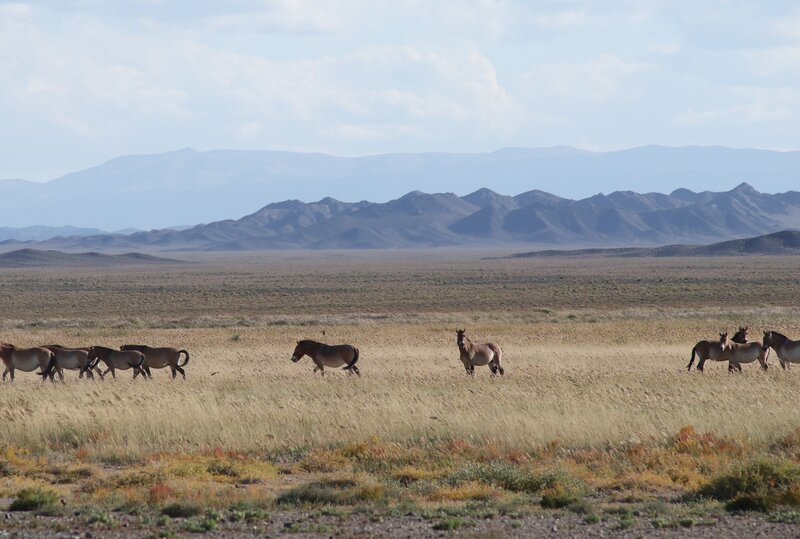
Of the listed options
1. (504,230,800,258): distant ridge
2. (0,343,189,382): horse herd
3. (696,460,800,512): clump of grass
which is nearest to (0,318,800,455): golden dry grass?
(0,343,189,382): horse herd

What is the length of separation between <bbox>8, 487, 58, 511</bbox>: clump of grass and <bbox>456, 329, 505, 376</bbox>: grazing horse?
461 inches

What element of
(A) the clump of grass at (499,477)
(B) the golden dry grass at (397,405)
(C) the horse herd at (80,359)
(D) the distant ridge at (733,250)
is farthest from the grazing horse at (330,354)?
(D) the distant ridge at (733,250)

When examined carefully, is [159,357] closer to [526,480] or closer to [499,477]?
[499,477]

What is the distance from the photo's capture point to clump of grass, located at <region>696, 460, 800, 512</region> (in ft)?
33.8

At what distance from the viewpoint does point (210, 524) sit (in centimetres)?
966

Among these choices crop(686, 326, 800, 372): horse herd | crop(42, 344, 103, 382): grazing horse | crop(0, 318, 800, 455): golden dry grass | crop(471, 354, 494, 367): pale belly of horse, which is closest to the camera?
crop(0, 318, 800, 455): golden dry grass

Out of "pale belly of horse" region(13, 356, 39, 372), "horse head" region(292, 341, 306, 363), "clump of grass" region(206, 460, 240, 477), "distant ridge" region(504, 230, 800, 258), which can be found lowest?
"clump of grass" region(206, 460, 240, 477)

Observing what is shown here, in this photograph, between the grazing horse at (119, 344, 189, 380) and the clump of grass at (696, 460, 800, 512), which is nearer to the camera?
the clump of grass at (696, 460, 800, 512)

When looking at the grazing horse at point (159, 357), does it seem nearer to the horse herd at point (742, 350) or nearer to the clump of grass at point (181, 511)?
the horse herd at point (742, 350)

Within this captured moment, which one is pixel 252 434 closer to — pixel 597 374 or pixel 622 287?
pixel 597 374

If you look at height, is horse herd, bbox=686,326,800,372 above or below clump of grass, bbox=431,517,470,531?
above

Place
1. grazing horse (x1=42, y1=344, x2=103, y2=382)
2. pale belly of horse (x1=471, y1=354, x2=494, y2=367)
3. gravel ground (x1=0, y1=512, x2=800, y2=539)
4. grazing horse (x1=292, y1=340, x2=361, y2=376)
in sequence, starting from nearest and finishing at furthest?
gravel ground (x1=0, y1=512, x2=800, y2=539), pale belly of horse (x1=471, y1=354, x2=494, y2=367), grazing horse (x1=42, y1=344, x2=103, y2=382), grazing horse (x1=292, y1=340, x2=361, y2=376)

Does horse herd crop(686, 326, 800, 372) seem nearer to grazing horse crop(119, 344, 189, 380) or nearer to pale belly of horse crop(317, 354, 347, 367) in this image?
pale belly of horse crop(317, 354, 347, 367)

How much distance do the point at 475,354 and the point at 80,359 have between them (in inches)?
323
